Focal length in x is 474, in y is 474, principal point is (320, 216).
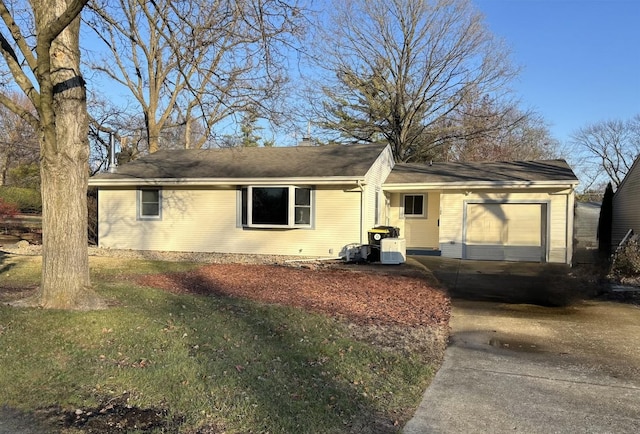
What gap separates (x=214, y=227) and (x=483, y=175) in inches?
355

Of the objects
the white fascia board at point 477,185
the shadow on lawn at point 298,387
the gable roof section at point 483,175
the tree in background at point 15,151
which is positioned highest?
the tree in background at point 15,151

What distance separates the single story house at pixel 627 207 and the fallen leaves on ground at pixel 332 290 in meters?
10.4

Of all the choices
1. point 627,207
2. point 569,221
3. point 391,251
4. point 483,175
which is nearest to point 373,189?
point 391,251

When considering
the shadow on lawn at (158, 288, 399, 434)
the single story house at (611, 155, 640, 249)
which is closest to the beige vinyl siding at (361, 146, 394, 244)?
the single story house at (611, 155, 640, 249)

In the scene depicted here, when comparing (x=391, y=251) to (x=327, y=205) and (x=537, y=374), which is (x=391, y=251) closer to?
(x=327, y=205)

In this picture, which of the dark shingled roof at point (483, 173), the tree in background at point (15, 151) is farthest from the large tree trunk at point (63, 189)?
the tree in background at point (15, 151)

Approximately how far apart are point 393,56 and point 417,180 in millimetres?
13047

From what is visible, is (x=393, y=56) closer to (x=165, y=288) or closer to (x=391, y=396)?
(x=165, y=288)

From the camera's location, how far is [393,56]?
2653 centimetres

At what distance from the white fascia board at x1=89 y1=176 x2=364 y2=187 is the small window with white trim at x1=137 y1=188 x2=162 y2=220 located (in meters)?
0.46

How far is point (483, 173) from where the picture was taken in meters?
16.2

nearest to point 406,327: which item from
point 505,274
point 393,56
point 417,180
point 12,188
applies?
point 505,274

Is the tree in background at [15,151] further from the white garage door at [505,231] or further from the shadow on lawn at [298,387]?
the shadow on lawn at [298,387]

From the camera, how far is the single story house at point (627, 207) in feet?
54.0
